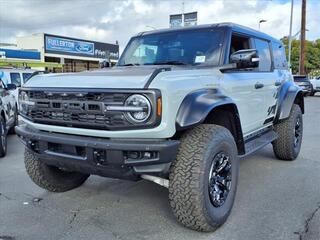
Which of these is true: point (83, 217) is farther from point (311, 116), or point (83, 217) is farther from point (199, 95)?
point (311, 116)

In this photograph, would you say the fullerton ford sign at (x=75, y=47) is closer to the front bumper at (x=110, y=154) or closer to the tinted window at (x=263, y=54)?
the tinted window at (x=263, y=54)

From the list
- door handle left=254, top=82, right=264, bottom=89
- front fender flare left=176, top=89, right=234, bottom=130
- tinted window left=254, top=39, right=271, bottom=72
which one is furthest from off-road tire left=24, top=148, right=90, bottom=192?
tinted window left=254, top=39, right=271, bottom=72

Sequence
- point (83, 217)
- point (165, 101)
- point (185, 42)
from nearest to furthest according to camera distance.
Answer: point (165, 101) → point (83, 217) → point (185, 42)

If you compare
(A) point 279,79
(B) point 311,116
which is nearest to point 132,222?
(A) point 279,79

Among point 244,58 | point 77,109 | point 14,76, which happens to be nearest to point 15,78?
point 14,76

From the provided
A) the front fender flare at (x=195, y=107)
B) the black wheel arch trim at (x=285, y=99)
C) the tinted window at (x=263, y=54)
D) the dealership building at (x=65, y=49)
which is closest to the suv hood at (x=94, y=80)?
the front fender flare at (x=195, y=107)

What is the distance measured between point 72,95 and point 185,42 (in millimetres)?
1783

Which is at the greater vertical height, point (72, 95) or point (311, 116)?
point (72, 95)

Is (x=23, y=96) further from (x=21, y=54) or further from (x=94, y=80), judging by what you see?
(x=21, y=54)

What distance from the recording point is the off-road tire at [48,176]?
14.6 feet

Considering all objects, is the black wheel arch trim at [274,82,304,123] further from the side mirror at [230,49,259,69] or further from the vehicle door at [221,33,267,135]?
the side mirror at [230,49,259,69]

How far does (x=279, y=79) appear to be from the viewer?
5988 millimetres

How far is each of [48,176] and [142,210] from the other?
116cm

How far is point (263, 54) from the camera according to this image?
5.77 m
